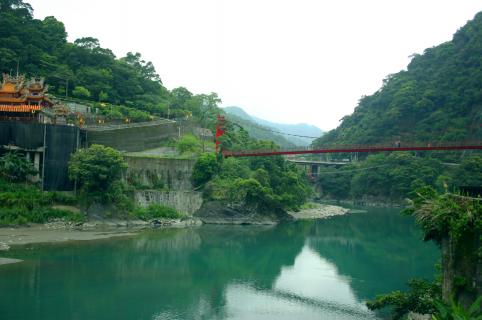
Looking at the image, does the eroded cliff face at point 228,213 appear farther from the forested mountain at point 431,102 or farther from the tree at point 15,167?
the forested mountain at point 431,102

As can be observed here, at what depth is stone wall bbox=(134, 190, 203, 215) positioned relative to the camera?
823 inches

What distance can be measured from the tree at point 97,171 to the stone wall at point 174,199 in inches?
66.1

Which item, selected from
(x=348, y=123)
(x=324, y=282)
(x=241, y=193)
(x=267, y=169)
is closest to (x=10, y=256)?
(x=324, y=282)

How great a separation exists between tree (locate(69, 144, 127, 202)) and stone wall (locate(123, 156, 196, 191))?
1779 mm

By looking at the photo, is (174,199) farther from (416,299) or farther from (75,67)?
(416,299)

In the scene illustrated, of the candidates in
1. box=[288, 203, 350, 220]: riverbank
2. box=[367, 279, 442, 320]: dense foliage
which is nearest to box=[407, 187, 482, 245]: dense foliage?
box=[367, 279, 442, 320]: dense foliage

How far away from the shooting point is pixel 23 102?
19922mm

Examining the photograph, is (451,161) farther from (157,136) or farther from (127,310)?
(127,310)

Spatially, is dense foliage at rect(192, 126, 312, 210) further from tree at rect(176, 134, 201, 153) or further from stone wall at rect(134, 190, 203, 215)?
tree at rect(176, 134, 201, 153)

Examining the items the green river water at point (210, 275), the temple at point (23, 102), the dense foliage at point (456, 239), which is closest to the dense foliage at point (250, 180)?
the green river water at point (210, 275)

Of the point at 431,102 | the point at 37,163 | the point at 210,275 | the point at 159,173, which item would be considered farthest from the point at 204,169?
the point at 431,102

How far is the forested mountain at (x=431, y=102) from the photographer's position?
35247 millimetres

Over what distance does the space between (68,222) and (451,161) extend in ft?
87.5

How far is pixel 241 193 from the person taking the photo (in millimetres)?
22000
